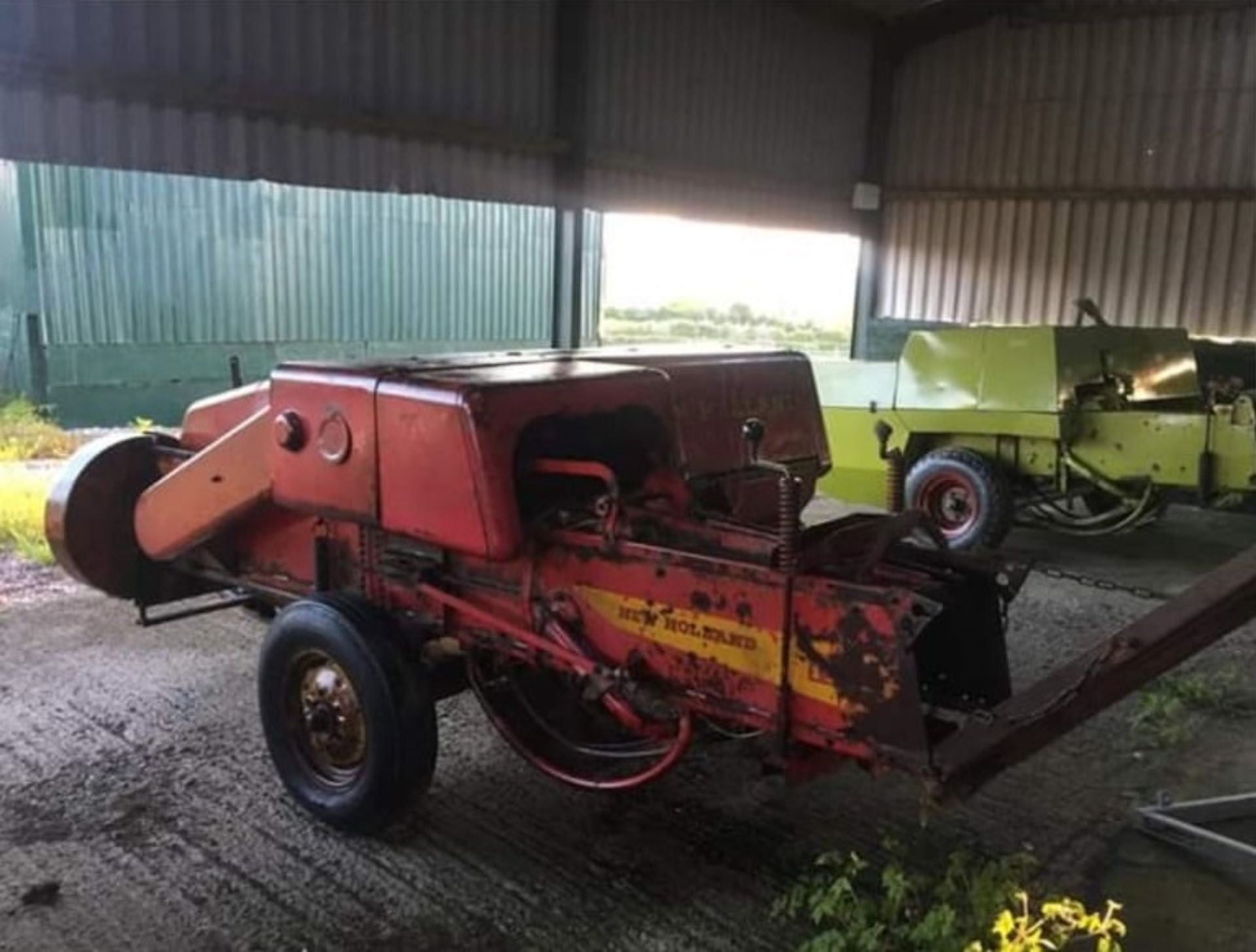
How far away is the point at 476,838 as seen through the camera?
335 cm

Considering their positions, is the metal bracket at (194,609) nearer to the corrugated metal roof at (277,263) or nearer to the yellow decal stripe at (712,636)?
the yellow decal stripe at (712,636)

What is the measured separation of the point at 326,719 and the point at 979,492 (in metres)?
4.70

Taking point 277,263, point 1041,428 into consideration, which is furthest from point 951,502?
point 277,263

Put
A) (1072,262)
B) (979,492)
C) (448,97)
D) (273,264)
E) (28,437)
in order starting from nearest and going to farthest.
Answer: (979,492)
(448,97)
(28,437)
(1072,262)
(273,264)

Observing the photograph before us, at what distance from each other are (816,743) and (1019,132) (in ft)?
31.9

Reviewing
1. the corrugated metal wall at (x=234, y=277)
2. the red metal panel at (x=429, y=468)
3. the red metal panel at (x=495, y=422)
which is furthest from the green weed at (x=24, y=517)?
the red metal panel at (x=495, y=422)

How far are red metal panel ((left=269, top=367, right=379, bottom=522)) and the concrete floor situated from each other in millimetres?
976

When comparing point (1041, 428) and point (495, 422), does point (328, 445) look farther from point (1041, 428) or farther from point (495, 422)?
point (1041, 428)

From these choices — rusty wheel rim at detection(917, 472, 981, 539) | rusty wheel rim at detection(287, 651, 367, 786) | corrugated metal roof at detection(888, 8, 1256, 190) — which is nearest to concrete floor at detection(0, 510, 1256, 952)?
rusty wheel rim at detection(287, 651, 367, 786)

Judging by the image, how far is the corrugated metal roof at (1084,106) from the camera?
9914mm

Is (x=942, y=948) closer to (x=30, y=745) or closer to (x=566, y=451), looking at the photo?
(x=566, y=451)

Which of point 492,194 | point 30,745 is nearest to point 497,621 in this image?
point 30,745

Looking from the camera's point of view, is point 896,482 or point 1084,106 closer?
point 896,482

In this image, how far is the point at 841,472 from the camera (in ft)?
24.6
